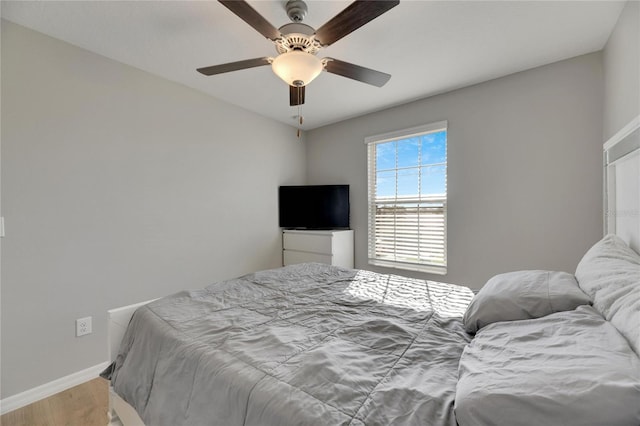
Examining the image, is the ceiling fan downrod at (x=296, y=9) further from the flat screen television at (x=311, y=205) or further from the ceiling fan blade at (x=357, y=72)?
the flat screen television at (x=311, y=205)

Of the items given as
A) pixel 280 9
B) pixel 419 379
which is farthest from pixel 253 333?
pixel 280 9

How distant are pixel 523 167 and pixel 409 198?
3.86 feet

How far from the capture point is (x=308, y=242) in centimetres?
370

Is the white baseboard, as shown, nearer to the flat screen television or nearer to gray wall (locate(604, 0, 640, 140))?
the flat screen television

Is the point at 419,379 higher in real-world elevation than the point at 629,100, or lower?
lower

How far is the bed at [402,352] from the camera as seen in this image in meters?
0.60

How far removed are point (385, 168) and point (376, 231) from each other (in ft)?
2.77

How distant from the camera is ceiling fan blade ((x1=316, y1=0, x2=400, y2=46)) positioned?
127cm

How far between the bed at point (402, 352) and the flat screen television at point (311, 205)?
2.18 meters

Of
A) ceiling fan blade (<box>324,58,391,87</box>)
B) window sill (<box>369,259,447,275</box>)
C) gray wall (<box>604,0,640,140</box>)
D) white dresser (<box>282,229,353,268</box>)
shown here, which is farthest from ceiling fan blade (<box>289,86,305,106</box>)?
window sill (<box>369,259,447,275</box>)

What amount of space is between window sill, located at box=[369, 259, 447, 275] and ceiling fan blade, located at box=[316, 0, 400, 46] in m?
2.57

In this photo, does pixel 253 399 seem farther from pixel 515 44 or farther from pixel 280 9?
pixel 515 44

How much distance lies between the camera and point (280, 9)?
1.75m

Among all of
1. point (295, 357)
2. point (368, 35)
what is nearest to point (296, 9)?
point (368, 35)
